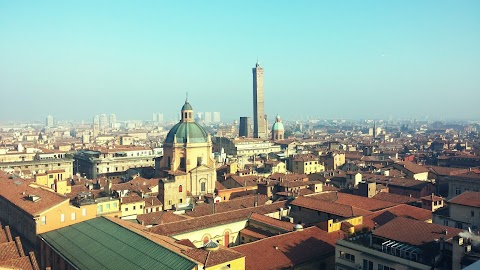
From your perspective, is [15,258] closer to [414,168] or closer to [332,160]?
[414,168]

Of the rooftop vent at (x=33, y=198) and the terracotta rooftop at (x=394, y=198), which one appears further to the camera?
the terracotta rooftop at (x=394, y=198)

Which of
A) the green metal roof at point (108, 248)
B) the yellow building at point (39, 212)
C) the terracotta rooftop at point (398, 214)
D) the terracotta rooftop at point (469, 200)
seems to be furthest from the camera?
the terracotta rooftop at point (398, 214)

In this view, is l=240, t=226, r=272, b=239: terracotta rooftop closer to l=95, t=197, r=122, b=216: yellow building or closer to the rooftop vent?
l=95, t=197, r=122, b=216: yellow building

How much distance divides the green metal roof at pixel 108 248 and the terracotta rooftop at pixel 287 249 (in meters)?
7.05

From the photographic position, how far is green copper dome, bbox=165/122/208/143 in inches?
2562

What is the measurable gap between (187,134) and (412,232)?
41882mm

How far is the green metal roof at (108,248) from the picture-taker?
2467 cm

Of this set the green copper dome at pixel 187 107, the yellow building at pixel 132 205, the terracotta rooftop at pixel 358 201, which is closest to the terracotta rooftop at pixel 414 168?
the terracotta rooftop at pixel 358 201

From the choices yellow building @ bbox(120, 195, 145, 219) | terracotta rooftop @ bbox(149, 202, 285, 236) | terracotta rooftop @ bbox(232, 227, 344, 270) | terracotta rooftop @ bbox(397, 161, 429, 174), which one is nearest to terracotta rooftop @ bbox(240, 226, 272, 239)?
terracotta rooftop @ bbox(149, 202, 285, 236)

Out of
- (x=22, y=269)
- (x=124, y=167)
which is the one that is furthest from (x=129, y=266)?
(x=124, y=167)

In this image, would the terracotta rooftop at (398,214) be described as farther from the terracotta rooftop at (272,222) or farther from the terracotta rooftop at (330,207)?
the terracotta rooftop at (272,222)

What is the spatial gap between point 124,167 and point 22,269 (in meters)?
69.8

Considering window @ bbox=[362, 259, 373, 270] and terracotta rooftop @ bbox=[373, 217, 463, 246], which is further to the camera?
terracotta rooftop @ bbox=[373, 217, 463, 246]

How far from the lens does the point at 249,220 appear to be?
4131 centimetres
